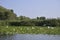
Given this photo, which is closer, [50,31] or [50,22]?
[50,31]

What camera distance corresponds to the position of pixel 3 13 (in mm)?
89312

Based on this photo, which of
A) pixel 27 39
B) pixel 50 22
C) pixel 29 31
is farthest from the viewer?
pixel 50 22

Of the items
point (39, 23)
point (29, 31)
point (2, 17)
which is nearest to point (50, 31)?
point (29, 31)

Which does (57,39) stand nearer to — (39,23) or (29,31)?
(29,31)

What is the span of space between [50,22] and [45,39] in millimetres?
30270

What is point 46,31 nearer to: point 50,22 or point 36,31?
point 36,31

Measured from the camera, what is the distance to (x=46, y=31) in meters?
50.0

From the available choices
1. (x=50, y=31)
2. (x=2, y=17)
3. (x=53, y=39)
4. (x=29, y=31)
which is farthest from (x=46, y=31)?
(x=2, y=17)

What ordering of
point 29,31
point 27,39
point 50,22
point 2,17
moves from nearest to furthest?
1. point 27,39
2. point 29,31
3. point 50,22
4. point 2,17

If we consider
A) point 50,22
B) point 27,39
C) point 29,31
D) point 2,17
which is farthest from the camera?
point 2,17

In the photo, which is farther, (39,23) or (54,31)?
(39,23)

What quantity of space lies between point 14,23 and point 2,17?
2145 centimetres

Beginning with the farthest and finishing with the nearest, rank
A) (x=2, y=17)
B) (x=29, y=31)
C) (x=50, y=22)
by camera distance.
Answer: (x=2, y=17) → (x=50, y=22) → (x=29, y=31)

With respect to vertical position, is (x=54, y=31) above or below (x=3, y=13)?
below
